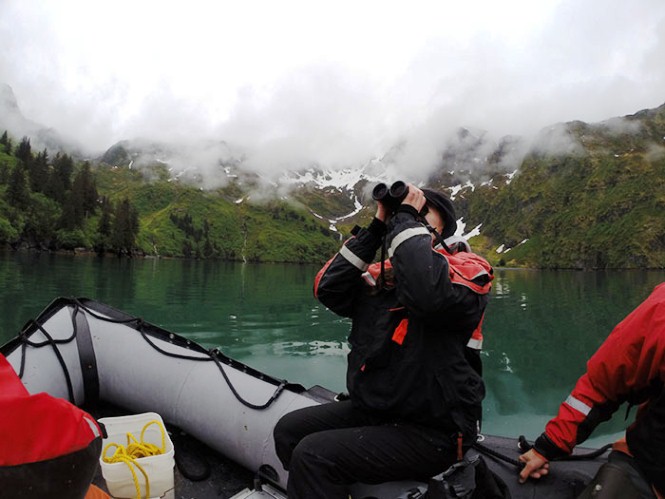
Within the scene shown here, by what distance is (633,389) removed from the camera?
233 centimetres

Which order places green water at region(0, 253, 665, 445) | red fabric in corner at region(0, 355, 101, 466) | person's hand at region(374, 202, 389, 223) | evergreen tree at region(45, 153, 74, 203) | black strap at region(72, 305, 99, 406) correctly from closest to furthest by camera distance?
1. red fabric in corner at region(0, 355, 101, 466)
2. person's hand at region(374, 202, 389, 223)
3. black strap at region(72, 305, 99, 406)
4. green water at region(0, 253, 665, 445)
5. evergreen tree at region(45, 153, 74, 203)

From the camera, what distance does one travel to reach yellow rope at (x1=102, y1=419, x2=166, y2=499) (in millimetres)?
3299

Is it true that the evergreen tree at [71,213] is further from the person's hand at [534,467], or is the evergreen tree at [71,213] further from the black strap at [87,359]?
the person's hand at [534,467]

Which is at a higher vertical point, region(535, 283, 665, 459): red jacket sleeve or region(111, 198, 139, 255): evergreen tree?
region(535, 283, 665, 459): red jacket sleeve

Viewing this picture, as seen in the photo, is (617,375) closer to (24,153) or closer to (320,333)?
(320,333)

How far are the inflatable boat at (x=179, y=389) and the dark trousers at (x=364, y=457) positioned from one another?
0.80m

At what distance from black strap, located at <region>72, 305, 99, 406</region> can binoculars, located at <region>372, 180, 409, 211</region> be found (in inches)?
151

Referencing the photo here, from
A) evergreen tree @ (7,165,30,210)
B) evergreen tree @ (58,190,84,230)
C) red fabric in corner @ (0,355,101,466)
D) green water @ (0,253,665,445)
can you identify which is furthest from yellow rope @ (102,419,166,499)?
evergreen tree @ (7,165,30,210)

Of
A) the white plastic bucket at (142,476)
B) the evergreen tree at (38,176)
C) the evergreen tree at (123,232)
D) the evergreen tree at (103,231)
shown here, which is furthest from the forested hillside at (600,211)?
the white plastic bucket at (142,476)

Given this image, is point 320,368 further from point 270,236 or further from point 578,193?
point 578,193

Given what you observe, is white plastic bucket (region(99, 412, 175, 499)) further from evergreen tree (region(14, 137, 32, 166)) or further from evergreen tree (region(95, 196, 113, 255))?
evergreen tree (region(14, 137, 32, 166))

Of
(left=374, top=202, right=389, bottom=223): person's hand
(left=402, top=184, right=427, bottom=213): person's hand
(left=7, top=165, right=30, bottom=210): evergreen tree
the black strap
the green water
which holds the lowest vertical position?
the green water

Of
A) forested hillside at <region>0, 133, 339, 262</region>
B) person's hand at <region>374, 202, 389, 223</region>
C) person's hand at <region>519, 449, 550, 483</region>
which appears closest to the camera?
person's hand at <region>519, 449, 550, 483</region>

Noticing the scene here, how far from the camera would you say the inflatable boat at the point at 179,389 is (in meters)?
3.87
